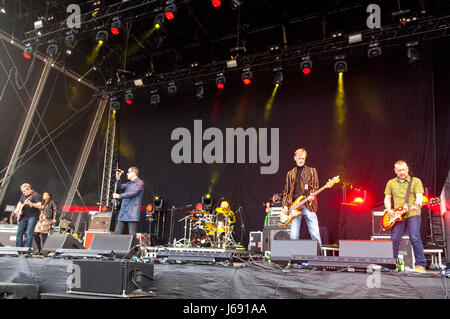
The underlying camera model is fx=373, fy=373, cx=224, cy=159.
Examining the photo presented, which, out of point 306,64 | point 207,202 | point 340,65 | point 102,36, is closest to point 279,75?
point 306,64

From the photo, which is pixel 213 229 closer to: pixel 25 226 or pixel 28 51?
pixel 25 226

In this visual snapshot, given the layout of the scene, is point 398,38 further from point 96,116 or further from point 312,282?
point 96,116

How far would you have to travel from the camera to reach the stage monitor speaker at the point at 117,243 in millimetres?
4305

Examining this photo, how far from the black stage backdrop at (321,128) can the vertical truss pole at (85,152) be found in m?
0.74

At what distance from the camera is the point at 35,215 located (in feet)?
25.0

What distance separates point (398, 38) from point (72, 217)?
32.4 ft

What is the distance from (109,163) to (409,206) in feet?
29.9

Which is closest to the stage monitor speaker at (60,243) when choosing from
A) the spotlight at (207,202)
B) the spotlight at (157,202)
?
the spotlight at (207,202)

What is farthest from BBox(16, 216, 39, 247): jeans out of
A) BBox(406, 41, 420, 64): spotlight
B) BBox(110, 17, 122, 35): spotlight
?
BBox(406, 41, 420, 64): spotlight

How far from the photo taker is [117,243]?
4.41 m

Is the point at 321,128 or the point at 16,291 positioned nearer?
the point at 16,291

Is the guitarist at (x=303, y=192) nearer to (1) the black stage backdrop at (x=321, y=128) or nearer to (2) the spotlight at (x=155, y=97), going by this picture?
(1) the black stage backdrop at (x=321, y=128)

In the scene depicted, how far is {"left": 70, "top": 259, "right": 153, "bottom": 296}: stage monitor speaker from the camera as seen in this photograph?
10.0 ft
